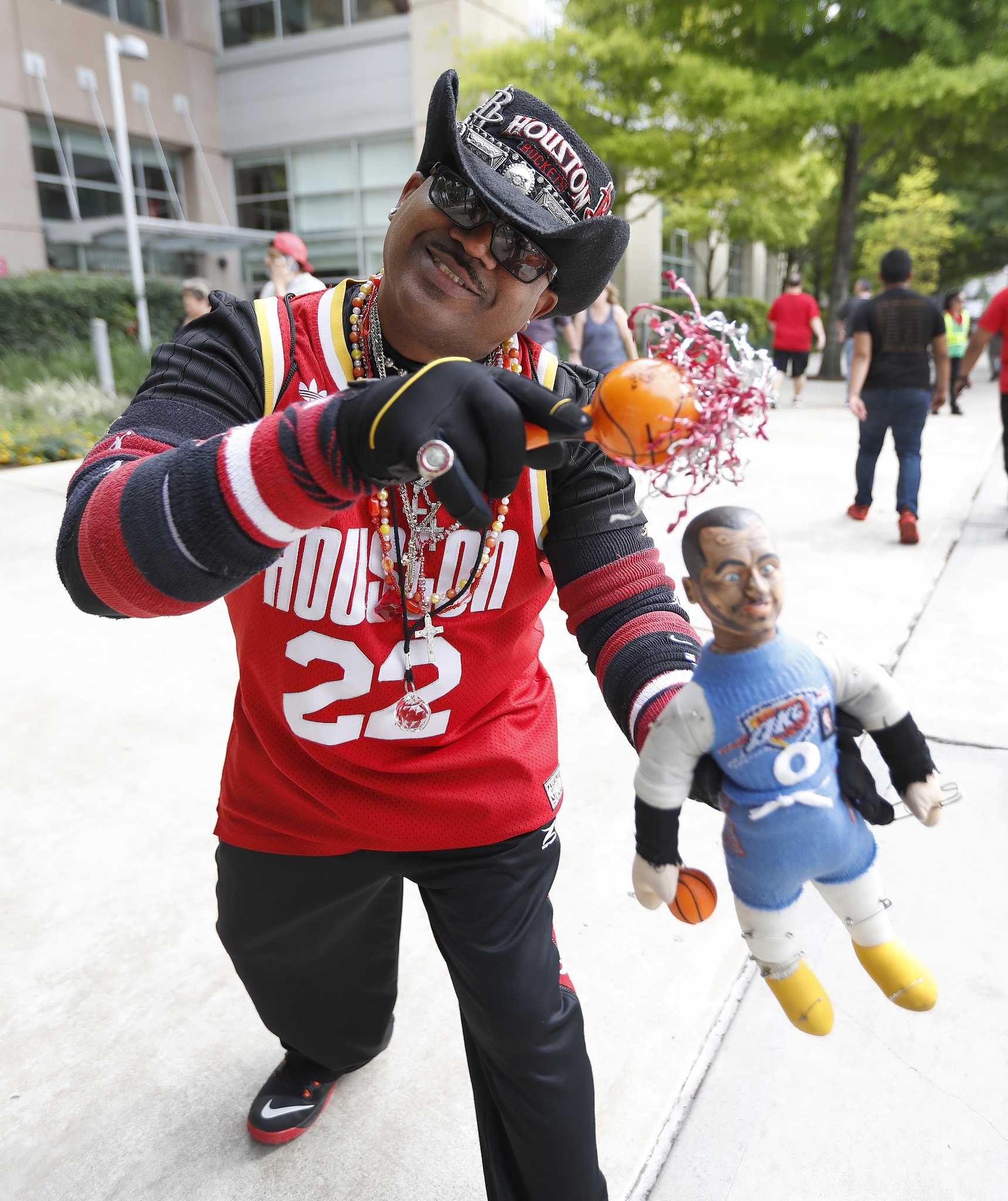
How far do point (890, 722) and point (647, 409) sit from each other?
0.46 metres

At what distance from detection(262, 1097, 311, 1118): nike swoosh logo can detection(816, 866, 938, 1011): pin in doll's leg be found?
4.72 ft

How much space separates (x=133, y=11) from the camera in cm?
1869

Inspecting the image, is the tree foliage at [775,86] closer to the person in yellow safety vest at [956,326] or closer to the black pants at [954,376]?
the black pants at [954,376]

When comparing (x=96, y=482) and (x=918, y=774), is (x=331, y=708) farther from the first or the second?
(x=918, y=774)

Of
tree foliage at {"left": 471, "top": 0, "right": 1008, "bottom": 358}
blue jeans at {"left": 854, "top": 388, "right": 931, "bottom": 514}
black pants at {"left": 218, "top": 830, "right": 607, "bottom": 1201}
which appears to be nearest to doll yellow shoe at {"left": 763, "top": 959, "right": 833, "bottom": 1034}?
black pants at {"left": 218, "top": 830, "right": 607, "bottom": 1201}

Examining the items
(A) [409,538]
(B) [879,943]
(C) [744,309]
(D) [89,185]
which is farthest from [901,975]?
(C) [744,309]

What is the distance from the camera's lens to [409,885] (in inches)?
115

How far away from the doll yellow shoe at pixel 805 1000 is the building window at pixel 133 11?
21.9 metres

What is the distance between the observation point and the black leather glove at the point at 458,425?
99 centimetres

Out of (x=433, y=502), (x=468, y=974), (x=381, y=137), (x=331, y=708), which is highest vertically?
(x=381, y=137)

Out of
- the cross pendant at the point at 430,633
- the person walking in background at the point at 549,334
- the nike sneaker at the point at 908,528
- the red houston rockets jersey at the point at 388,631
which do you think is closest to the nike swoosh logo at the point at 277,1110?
the red houston rockets jersey at the point at 388,631

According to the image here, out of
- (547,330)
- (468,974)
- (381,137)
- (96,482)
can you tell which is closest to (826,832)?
(468,974)

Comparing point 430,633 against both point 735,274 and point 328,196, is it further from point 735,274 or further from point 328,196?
point 735,274

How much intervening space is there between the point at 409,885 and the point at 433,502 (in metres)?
1.81
